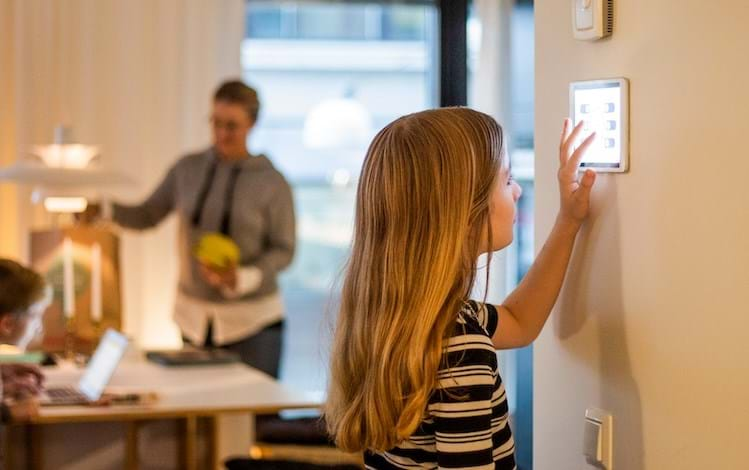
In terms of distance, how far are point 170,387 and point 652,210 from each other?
2281 millimetres

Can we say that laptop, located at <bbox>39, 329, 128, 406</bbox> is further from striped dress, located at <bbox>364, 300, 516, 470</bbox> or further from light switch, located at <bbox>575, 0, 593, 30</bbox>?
light switch, located at <bbox>575, 0, 593, 30</bbox>

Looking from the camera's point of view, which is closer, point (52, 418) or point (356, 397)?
point (356, 397)

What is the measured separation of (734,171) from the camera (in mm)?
1315

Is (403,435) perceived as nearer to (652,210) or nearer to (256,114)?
(652,210)

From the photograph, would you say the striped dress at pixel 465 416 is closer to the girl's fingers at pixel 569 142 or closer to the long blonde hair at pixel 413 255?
the long blonde hair at pixel 413 255

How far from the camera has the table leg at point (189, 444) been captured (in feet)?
11.5

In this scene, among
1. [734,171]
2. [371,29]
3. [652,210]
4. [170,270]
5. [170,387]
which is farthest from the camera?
[371,29]

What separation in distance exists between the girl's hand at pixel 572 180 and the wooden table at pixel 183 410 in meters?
1.69

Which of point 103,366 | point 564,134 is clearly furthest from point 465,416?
point 103,366

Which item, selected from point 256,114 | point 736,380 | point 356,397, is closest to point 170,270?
point 256,114

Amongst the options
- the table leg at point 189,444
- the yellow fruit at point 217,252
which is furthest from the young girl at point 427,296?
the yellow fruit at point 217,252

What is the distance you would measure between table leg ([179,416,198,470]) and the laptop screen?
11.4 inches

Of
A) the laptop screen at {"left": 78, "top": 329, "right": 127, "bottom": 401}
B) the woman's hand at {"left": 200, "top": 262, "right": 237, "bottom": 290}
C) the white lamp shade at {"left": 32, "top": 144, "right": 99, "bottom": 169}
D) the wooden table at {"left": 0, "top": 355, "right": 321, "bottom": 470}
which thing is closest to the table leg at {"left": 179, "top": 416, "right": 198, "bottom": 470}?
the wooden table at {"left": 0, "top": 355, "right": 321, "bottom": 470}

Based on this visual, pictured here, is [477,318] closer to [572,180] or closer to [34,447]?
[572,180]
